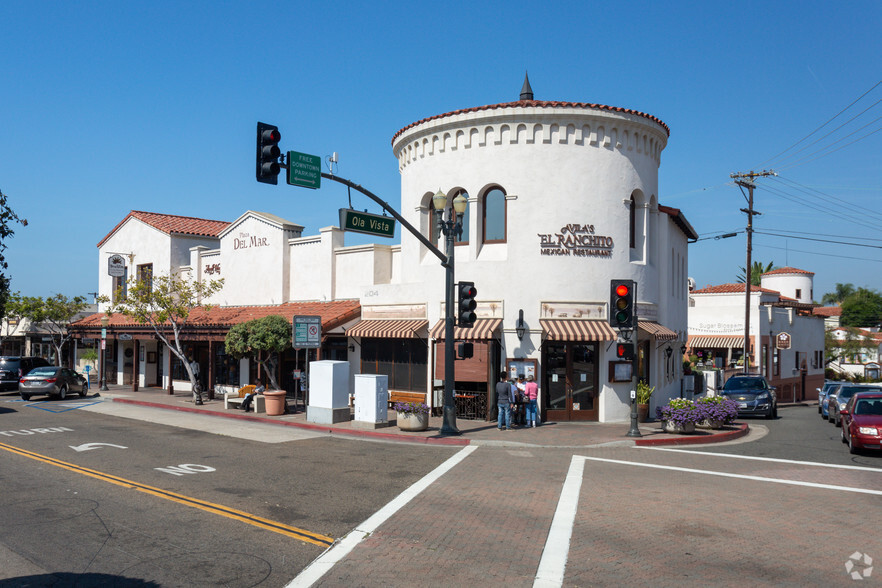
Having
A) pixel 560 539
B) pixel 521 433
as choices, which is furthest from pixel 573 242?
pixel 560 539

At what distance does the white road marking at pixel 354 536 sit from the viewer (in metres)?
7.18

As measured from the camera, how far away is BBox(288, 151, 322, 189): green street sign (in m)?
13.6

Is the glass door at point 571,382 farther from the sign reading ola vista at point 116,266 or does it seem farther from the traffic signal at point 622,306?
the sign reading ola vista at point 116,266

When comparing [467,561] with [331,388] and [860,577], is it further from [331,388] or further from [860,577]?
[331,388]

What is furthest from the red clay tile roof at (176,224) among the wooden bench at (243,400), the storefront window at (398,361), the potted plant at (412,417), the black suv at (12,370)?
the potted plant at (412,417)

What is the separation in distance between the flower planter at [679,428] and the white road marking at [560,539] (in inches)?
268

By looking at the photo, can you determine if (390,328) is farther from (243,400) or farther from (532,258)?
(243,400)

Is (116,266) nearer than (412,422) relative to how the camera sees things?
No

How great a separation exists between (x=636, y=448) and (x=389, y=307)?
10103 mm

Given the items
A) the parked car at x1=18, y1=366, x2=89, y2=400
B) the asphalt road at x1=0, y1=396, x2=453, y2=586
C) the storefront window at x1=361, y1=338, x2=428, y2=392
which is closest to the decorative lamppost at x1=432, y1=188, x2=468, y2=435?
the asphalt road at x1=0, y1=396, x2=453, y2=586

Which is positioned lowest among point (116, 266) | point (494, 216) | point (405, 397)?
point (405, 397)

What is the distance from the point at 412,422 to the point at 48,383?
61.3ft

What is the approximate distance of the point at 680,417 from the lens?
18375 mm

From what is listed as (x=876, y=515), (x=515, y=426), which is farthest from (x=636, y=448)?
(x=876, y=515)
